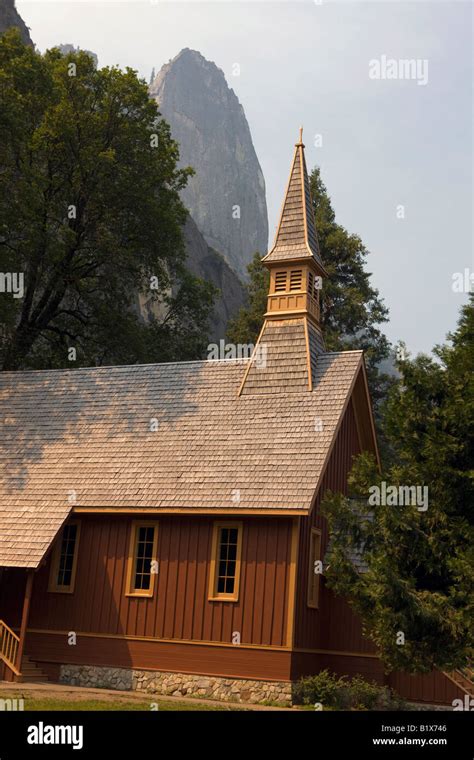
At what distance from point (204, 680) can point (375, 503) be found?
6524 millimetres

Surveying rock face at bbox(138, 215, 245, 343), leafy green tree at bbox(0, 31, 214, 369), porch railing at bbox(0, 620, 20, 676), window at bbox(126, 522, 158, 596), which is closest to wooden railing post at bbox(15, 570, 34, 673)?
porch railing at bbox(0, 620, 20, 676)

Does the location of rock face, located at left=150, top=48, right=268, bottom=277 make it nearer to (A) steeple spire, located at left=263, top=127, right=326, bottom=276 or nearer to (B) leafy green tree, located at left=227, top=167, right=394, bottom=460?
(B) leafy green tree, located at left=227, top=167, right=394, bottom=460

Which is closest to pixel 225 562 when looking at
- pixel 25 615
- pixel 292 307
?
pixel 25 615

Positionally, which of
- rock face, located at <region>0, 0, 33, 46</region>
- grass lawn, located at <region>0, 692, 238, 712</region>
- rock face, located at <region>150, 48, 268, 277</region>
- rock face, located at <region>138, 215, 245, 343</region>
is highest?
rock face, located at <region>150, 48, 268, 277</region>

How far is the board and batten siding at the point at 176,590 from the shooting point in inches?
757

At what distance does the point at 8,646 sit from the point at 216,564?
5227 mm

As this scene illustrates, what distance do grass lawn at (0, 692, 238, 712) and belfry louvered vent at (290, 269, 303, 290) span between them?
12.1 m

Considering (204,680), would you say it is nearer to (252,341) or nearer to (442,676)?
(442,676)

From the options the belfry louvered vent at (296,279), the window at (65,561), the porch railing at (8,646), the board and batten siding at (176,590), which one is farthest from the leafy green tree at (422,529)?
the belfry louvered vent at (296,279)

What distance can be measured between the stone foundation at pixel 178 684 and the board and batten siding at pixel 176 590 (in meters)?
0.84

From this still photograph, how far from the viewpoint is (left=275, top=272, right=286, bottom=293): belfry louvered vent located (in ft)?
82.1
